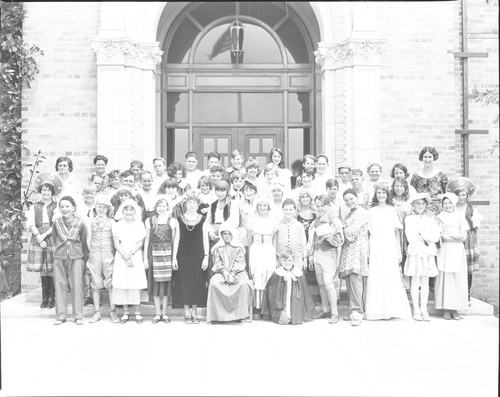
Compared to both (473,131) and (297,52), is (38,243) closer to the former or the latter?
(297,52)

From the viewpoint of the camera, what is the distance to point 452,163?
9711 millimetres

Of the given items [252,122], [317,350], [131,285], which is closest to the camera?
[317,350]

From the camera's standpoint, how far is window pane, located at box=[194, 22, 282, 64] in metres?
10.9

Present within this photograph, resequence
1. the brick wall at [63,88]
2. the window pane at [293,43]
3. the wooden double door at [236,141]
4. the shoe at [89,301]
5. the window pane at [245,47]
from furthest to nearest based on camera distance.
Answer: the window pane at [293,43] < the window pane at [245,47] < the wooden double door at [236,141] < the brick wall at [63,88] < the shoe at [89,301]

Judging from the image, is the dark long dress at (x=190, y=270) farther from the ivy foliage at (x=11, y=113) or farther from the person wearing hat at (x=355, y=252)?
the ivy foliage at (x=11, y=113)

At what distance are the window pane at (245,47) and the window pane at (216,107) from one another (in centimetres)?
64

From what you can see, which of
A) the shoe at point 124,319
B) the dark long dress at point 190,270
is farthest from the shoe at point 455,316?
the shoe at point 124,319

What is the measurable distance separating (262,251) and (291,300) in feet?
2.18

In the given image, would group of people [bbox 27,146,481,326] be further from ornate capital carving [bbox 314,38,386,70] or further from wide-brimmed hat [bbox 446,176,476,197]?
ornate capital carving [bbox 314,38,386,70]

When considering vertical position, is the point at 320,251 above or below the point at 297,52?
below

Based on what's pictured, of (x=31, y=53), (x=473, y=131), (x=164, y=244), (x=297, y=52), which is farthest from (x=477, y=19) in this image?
(x=31, y=53)

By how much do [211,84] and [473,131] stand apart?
4.61 meters

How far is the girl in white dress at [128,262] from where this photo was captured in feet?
22.4

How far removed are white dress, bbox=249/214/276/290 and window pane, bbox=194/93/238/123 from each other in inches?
163
